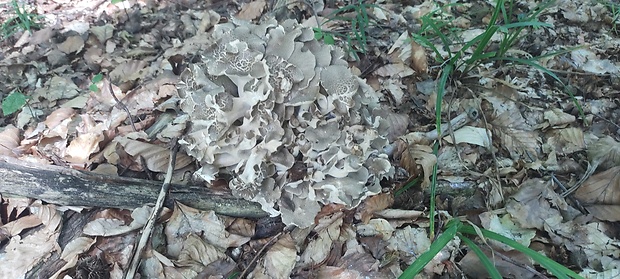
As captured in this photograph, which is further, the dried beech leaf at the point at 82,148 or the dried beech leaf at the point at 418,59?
the dried beech leaf at the point at 418,59

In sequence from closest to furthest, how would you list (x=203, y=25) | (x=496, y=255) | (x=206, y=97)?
(x=206, y=97), (x=496, y=255), (x=203, y=25)

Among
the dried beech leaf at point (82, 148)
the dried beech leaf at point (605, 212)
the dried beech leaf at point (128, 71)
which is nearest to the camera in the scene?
the dried beech leaf at point (605, 212)

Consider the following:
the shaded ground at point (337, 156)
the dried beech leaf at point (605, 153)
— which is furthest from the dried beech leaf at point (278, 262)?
the dried beech leaf at point (605, 153)

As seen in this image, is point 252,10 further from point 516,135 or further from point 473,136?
point 516,135

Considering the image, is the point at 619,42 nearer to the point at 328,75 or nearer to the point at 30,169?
the point at 328,75

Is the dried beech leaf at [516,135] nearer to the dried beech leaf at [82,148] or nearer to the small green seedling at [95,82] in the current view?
the dried beech leaf at [82,148]

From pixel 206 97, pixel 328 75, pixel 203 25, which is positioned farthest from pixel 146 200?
pixel 203 25

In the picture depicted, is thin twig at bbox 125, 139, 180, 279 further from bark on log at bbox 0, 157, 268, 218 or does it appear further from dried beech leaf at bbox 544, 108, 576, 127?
dried beech leaf at bbox 544, 108, 576, 127

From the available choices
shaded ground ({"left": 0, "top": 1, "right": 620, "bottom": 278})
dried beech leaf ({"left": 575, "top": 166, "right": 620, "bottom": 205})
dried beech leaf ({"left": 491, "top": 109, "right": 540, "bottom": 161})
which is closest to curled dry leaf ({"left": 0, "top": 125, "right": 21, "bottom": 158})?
shaded ground ({"left": 0, "top": 1, "right": 620, "bottom": 278})

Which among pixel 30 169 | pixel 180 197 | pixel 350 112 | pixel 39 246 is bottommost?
pixel 39 246
